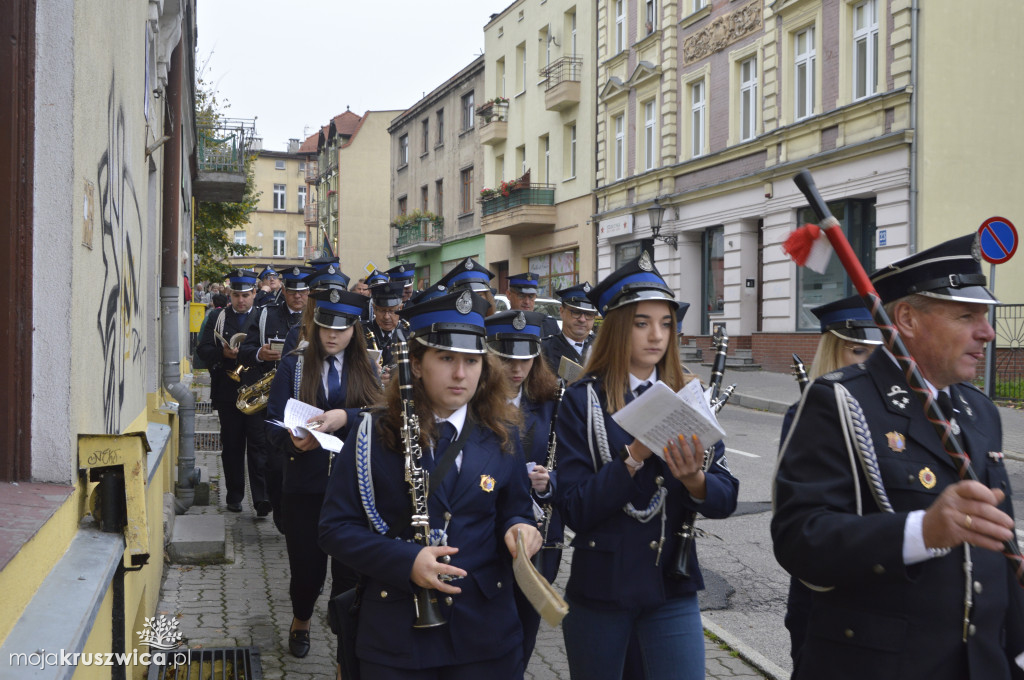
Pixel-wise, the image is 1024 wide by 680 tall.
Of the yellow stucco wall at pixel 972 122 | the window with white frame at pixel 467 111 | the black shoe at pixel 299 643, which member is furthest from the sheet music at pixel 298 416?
the window with white frame at pixel 467 111

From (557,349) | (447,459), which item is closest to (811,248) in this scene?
(447,459)

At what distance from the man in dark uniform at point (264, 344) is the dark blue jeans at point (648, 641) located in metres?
5.25

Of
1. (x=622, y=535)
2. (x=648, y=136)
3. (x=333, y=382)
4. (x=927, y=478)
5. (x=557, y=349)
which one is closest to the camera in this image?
(x=927, y=478)

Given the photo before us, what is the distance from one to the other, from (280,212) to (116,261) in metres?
81.5

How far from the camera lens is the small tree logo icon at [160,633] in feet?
16.8

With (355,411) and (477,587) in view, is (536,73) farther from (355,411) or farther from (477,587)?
(477,587)

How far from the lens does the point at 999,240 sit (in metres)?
14.3

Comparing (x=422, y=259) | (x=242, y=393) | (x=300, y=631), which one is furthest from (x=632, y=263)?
(x=422, y=259)

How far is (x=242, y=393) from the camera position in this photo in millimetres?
8172

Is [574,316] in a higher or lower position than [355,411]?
higher

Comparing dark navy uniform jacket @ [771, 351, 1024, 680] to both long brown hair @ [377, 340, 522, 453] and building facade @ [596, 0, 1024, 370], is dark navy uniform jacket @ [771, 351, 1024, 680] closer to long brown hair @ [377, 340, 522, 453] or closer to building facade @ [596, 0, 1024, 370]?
long brown hair @ [377, 340, 522, 453]

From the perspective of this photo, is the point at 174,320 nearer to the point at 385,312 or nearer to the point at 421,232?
the point at 385,312

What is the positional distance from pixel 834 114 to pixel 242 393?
15.8 m

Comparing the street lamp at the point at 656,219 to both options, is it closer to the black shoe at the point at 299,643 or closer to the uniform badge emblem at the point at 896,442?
the black shoe at the point at 299,643
